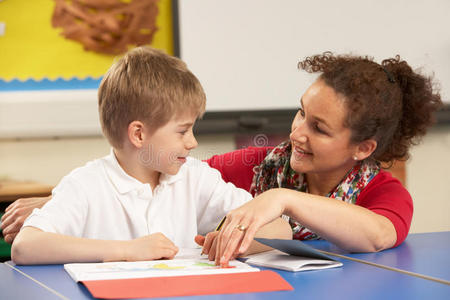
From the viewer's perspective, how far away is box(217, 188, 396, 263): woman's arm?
3.39 feet

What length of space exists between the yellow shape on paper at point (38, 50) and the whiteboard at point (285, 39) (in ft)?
1.52

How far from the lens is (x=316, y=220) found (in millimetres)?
1148

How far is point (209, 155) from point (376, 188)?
1439 millimetres

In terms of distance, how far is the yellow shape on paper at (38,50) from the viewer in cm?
251

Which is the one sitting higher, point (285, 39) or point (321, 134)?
point (285, 39)

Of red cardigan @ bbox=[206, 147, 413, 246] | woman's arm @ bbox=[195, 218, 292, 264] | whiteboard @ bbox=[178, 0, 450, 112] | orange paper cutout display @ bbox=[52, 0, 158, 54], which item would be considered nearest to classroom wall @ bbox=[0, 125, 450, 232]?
whiteboard @ bbox=[178, 0, 450, 112]

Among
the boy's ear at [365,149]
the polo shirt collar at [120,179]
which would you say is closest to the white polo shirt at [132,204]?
the polo shirt collar at [120,179]

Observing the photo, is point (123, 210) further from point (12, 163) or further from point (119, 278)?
point (12, 163)

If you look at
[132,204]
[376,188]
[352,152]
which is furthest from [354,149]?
[132,204]

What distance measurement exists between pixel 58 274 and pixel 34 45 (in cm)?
181

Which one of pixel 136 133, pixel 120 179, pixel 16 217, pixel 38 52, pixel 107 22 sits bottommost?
pixel 16 217

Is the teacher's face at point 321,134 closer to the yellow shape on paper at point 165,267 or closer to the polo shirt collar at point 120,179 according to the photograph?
the polo shirt collar at point 120,179

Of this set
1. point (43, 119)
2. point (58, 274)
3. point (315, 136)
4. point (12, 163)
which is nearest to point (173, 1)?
point (43, 119)

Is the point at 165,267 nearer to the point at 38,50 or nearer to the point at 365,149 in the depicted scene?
the point at 365,149
